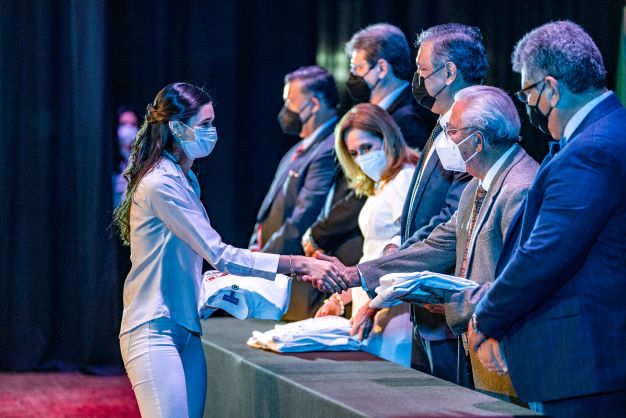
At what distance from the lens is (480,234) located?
2850 mm

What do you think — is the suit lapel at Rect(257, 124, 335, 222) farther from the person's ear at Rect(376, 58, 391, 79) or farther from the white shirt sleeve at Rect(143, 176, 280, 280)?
the white shirt sleeve at Rect(143, 176, 280, 280)

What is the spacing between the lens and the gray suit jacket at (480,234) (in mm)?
2752

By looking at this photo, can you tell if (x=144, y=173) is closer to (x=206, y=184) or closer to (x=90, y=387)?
(x=90, y=387)

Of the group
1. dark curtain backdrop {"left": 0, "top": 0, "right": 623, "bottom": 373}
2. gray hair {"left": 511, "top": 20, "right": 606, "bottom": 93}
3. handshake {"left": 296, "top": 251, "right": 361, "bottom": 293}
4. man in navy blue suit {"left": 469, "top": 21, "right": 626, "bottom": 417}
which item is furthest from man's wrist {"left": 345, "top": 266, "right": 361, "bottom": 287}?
dark curtain backdrop {"left": 0, "top": 0, "right": 623, "bottom": 373}

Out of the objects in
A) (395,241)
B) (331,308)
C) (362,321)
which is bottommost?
(331,308)

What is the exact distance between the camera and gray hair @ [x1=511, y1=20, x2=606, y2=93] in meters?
2.41

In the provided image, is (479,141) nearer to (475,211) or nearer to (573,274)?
(475,211)

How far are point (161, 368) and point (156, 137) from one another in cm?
72

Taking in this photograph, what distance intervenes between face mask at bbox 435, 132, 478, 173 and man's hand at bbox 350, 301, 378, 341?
68 centimetres

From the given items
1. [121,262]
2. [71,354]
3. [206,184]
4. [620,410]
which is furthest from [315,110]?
[620,410]

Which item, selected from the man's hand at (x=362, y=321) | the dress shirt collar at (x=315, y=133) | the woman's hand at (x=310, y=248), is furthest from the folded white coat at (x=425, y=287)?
the dress shirt collar at (x=315, y=133)

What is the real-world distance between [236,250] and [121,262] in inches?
142

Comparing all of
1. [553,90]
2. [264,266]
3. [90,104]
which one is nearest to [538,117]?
[553,90]

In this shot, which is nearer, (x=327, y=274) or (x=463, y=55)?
(x=327, y=274)
